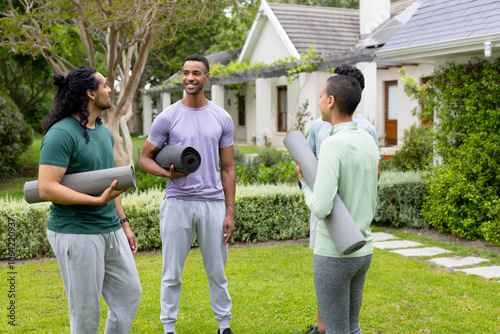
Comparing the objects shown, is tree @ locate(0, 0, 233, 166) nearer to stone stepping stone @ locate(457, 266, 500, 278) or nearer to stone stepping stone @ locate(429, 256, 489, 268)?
stone stepping stone @ locate(429, 256, 489, 268)

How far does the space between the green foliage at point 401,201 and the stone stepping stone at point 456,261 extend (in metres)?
1.83

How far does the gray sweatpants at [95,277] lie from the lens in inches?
117

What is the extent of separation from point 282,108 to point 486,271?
643 inches

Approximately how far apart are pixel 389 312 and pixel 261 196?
334 centimetres

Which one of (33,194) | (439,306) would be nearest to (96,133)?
(33,194)

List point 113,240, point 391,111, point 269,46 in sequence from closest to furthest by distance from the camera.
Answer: point 113,240, point 391,111, point 269,46

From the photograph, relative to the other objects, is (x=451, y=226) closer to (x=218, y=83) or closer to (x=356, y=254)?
(x=356, y=254)

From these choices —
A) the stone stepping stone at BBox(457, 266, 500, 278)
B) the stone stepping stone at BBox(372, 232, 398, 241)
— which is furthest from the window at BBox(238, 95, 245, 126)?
the stone stepping stone at BBox(457, 266, 500, 278)

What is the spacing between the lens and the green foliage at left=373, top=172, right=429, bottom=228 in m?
8.59

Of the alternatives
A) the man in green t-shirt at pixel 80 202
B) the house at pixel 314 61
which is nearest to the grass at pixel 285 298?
the man in green t-shirt at pixel 80 202

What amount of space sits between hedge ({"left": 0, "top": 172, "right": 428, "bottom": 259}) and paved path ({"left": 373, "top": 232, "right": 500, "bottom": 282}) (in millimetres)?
718

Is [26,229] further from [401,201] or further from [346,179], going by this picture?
[401,201]

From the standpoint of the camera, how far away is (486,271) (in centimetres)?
612

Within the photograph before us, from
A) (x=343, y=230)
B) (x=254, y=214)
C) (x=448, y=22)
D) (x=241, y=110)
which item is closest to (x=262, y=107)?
(x=241, y=110)
